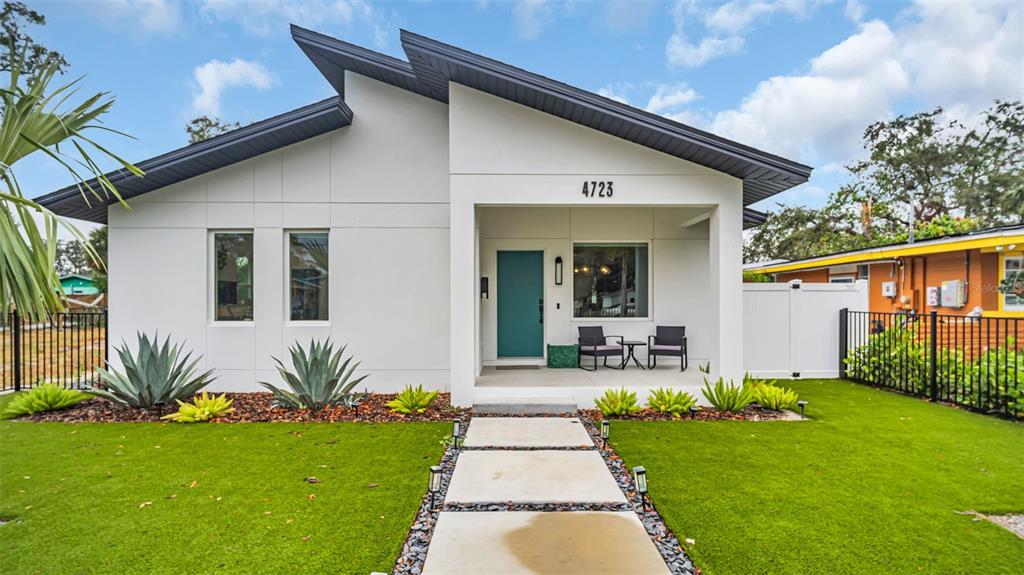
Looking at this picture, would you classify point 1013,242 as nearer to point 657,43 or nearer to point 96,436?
point 657,43

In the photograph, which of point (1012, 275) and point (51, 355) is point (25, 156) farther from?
point (1012, 275)

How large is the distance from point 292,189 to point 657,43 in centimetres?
1313

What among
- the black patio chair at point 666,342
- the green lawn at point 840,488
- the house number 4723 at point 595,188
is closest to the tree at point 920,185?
the black patio chair at point 666,342

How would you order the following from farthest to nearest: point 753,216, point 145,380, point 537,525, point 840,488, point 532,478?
1. point 753,216
2. point 145,380
3. point 532,478
4. point 840,488
5. point 537,525

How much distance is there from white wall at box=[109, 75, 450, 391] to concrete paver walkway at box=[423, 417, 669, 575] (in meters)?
3.27

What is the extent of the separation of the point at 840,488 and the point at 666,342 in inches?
185

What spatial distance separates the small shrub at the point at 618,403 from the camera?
6.18 m

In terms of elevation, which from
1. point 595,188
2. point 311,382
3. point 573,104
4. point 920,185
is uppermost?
point 920,185

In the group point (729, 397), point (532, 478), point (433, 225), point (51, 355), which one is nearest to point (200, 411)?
point (51, 355)

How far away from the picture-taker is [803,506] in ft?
11.8

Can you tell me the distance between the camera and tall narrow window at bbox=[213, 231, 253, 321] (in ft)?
25.1

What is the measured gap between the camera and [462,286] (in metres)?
6.45

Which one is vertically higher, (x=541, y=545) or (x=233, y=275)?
(x=233, y=275)

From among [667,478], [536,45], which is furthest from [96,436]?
[536,45]
